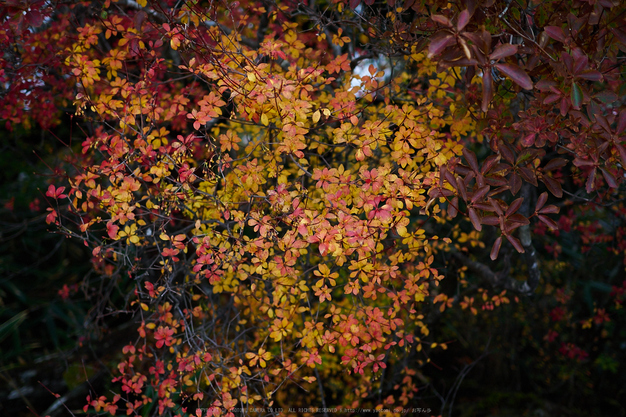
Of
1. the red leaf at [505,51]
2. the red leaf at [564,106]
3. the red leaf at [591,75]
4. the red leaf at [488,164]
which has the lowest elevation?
the red leaf at [488,164]

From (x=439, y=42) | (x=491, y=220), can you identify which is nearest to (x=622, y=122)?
(x=491, y=220)

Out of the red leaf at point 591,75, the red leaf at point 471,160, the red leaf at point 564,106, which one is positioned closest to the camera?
the red leaf at point 591,75

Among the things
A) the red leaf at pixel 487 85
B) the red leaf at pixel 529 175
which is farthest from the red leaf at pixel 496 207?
the red leaf at pixel 487 85

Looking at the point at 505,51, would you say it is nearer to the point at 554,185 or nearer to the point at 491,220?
the point at 491,220

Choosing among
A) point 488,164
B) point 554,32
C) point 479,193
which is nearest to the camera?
point 554,32

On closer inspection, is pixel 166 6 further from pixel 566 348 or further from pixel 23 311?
pixel 566 348

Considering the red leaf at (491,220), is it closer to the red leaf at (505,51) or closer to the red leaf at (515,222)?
the red leaf at (515,222)

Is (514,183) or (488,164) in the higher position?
(488,164)

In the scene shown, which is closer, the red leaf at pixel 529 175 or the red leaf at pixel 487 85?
the red leaf at pixel 487 85

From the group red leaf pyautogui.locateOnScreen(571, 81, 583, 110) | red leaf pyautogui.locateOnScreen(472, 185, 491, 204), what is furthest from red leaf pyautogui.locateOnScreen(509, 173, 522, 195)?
red leaf pyautogui.locateOnScreen(571, 81, 583, 110)

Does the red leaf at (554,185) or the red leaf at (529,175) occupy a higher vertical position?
the red leaf at (529,175)

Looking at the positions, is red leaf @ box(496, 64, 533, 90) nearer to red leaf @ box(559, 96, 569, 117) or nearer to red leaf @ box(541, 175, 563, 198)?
red leaf @ box(559, 96, 569, 117)

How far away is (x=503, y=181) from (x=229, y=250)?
46.6 inches

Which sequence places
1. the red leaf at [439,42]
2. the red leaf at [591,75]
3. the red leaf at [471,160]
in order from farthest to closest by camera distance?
the red leaf at [471,160], the red leaf at [591,75], the red leaf at [439,42]
